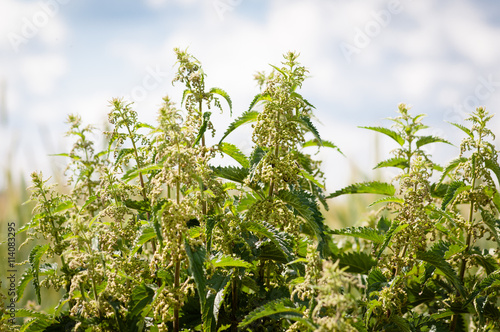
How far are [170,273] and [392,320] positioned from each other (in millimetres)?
1371

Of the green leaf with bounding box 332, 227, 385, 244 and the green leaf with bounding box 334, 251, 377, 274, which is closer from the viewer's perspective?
the green leaf with bounding box 332, 227, 385, 244

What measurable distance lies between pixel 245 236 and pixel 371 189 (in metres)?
1.19

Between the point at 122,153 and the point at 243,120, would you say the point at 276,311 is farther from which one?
the point at 122,153

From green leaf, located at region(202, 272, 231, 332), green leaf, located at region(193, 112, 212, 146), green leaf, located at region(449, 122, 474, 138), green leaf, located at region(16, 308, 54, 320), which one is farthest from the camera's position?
green leaf, located at region(449, 122, 474, 138)

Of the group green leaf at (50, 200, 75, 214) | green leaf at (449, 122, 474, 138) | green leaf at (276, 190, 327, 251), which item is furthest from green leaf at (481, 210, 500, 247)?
green leaf at (50, 200, 75, 214)

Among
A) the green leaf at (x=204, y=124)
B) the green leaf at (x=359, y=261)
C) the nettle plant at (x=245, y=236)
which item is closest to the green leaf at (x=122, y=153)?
the nettle plant at (x=245, y=236)

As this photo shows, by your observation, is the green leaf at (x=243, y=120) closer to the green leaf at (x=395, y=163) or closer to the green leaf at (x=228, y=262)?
the green leaf at (x=228, y=262)

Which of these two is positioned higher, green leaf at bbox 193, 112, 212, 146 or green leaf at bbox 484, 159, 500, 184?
green leaf at bbox 193, 112, 212, 146

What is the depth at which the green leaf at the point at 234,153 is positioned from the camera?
3469mm

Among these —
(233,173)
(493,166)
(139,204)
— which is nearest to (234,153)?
(233,173)

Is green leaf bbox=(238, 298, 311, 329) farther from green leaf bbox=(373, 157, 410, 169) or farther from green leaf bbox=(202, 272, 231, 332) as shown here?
green leaf bbox=(373, 157, 410, 169)

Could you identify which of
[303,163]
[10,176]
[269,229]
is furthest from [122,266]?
[10,176]

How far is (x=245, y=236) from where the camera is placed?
3072 millimetres

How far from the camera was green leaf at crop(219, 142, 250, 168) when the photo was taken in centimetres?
347
